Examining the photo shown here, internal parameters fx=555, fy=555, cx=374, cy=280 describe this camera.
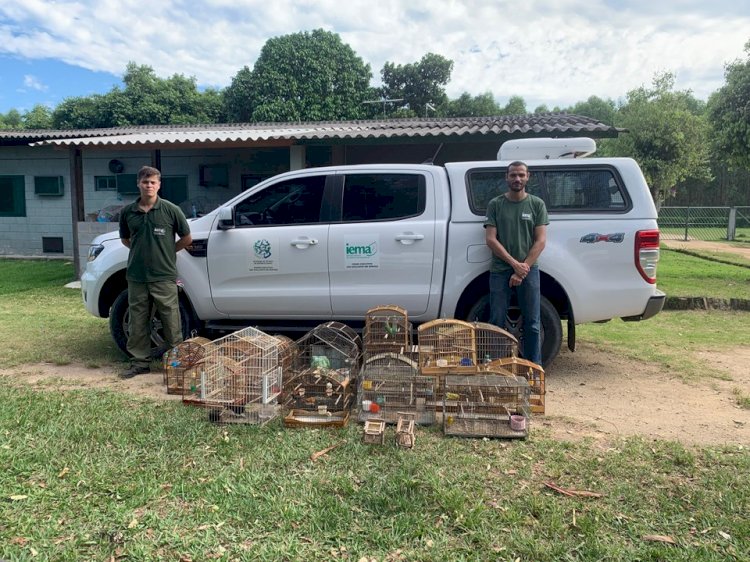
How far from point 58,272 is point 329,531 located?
1172cm

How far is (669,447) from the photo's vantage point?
348cm

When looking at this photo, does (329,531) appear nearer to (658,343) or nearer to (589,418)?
(589,418)

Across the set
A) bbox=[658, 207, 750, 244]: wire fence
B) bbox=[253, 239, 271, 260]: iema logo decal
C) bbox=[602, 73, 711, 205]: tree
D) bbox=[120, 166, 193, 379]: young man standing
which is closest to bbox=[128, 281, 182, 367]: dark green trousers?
bbox=[120, 166, 193, 379]: young man standing

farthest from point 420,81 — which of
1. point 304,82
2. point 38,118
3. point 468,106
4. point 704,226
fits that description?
point 38,118

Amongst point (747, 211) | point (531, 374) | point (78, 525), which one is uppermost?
point (747, 211)

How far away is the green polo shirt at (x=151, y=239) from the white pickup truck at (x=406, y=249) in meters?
0.33

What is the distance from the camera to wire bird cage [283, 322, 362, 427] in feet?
13.0

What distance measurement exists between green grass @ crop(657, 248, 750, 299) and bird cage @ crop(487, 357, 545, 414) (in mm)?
5732

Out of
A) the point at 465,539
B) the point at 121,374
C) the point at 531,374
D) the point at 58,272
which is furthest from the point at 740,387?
the point at 58,272

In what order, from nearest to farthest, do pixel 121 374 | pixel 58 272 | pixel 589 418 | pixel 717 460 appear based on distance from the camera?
pixel 717 460, pixel 589 418, pixel 121 374, pixel 58 272

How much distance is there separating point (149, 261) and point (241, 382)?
5.44 feet

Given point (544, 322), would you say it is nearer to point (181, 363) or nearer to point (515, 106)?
point (181, 363)

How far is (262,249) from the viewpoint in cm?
518

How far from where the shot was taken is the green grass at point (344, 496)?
2.51m
